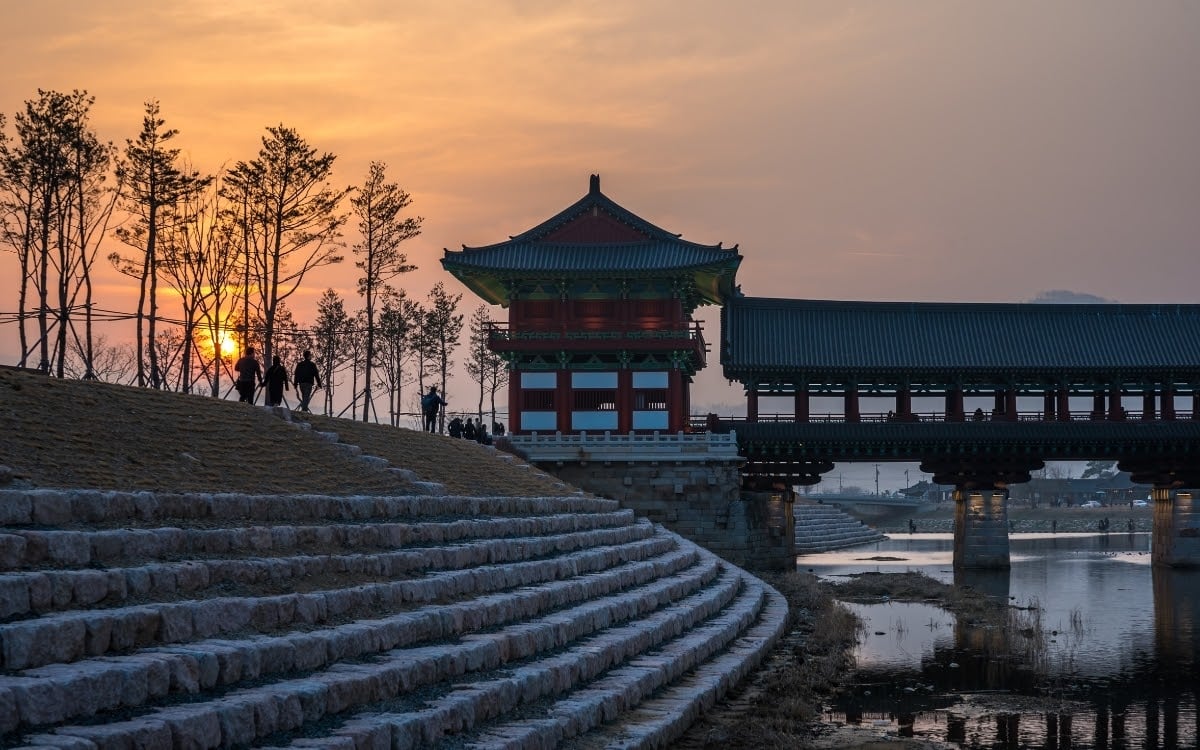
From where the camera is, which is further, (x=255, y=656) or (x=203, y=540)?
(x=203, y=540)

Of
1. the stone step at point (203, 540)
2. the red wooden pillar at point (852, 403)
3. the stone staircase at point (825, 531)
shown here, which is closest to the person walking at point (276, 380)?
the stone step at point (203, 540)

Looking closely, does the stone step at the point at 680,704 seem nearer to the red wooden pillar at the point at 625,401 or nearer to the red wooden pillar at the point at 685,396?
the red wooden pillar at the point at 625,401

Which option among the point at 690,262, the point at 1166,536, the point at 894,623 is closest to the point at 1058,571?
the point at 1166,536

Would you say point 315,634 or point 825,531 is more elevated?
point 315,634

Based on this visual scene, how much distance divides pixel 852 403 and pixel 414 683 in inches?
1957

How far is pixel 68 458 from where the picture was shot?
56.9 feet

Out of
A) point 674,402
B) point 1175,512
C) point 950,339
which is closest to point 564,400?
point 674,402

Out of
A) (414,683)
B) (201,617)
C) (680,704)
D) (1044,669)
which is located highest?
(201,617)

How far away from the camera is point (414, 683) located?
14477 millimetres

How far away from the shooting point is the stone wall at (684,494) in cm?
5575

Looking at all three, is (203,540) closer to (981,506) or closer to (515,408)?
(515,408)

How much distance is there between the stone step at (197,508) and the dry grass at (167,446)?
0.88 metres

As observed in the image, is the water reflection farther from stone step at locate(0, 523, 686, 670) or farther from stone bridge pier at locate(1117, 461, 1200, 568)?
stone bridge pier at locate(1117, 461, 1200, 568)

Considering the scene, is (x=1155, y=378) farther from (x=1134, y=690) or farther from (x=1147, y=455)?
(x=1134, y=690)
